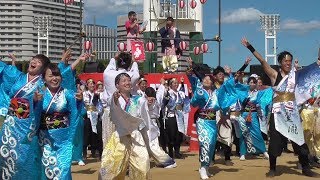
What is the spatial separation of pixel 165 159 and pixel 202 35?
8.47 m

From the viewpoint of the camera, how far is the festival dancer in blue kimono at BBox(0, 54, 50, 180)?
19.3 ft

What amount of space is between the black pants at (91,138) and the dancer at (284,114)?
13.4 feet

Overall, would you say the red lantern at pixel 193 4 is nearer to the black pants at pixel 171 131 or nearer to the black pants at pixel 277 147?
the black pants at pixel 171 131

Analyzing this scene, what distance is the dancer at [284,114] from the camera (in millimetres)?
Result: 8062

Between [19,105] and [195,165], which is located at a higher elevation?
[19,105]

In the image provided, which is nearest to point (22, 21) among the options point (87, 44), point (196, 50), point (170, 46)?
point (196, 50)

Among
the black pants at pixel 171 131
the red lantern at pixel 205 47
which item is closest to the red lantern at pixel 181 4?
the red lantern at pixel 205 47

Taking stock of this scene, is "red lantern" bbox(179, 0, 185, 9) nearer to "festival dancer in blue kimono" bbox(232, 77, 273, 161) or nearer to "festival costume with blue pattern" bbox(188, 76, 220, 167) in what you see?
"festival dancer in blue kimono" bbox(232, 77, 273, 161)

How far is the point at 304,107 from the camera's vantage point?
358 inches

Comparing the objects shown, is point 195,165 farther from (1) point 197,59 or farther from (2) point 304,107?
(1) point 197,59

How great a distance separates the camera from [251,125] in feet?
35.4

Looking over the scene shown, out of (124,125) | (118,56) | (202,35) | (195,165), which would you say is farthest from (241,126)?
(202,35)

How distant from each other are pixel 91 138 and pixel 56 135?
558cm

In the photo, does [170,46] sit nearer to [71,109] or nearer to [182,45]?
[182,45]
